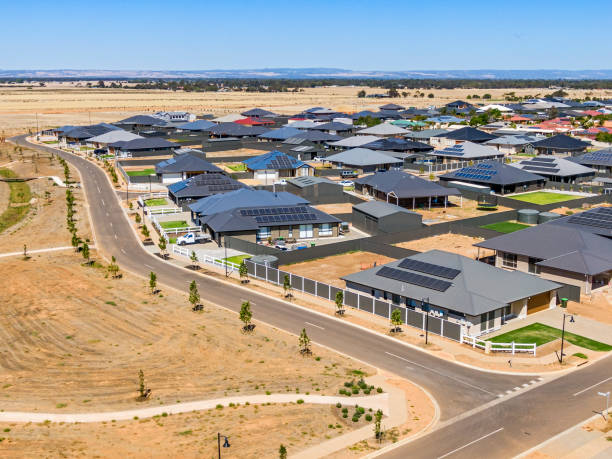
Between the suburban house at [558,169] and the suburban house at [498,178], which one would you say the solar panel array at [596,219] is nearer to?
the suburban house at [498,178]

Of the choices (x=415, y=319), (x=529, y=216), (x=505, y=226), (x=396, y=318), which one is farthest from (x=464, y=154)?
(x=396, y=318)

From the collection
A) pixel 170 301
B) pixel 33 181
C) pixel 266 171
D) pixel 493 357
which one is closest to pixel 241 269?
pixel 170 301

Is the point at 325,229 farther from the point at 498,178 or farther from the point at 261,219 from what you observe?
the point at 498,178

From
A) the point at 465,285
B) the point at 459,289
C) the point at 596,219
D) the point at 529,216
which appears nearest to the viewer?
the point at 459,289

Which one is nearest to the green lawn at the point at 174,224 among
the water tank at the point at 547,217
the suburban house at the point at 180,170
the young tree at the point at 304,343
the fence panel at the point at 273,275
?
the fence panel at the point at 273,275

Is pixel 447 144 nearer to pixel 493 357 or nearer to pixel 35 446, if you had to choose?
pixel 493 357

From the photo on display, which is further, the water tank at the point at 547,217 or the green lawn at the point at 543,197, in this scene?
the green lawn at the point at 543,197
